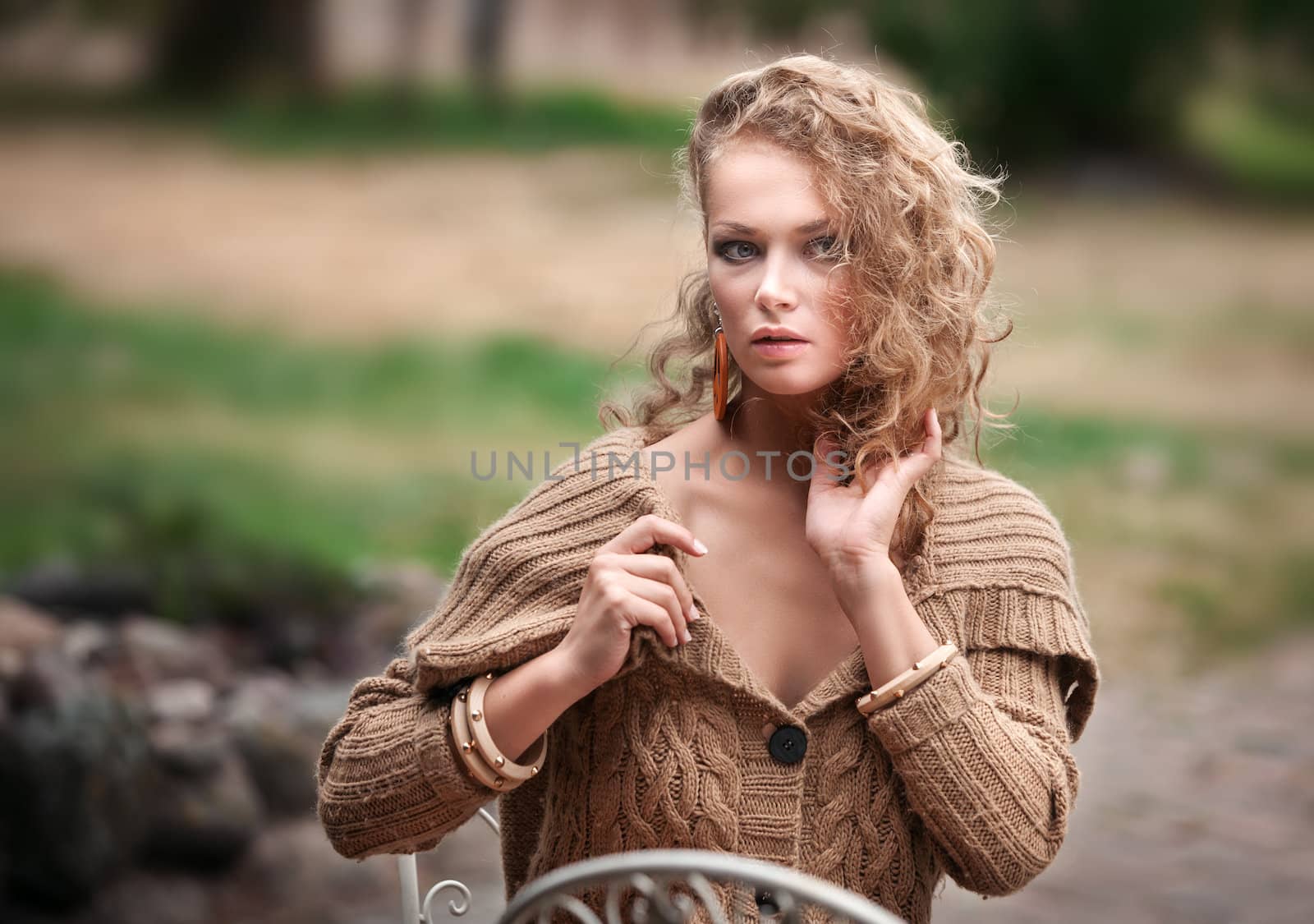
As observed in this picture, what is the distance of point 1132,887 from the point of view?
399cm

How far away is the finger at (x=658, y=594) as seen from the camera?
58.4 inches

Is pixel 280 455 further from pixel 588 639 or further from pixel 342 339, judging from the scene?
pixel 588 639

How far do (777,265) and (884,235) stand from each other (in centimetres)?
13

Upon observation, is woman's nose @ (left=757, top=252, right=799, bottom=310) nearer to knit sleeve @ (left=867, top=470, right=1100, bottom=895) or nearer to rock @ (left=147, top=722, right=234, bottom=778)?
knit sleeve @ (left=867, top=470, right=1100, bottom=895)

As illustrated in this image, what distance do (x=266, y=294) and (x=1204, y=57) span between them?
11.7 feet

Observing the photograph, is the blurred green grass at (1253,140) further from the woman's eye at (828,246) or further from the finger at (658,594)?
the finger at (658,594)

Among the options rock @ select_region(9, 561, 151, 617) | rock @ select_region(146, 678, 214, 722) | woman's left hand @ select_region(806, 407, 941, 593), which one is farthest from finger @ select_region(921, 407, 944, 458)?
rock @ select_region(9, 561, 151, 617)

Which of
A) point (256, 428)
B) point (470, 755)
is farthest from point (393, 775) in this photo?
point (256, 428)

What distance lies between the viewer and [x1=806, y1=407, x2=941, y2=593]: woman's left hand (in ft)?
4.92

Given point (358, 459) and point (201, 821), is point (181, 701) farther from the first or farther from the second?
point (358, 459)

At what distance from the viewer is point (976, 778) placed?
1.47 metres

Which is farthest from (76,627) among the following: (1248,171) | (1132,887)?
(1248,171)

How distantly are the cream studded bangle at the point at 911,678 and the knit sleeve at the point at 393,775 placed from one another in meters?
0.44

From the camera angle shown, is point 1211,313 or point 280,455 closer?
point 280,455
